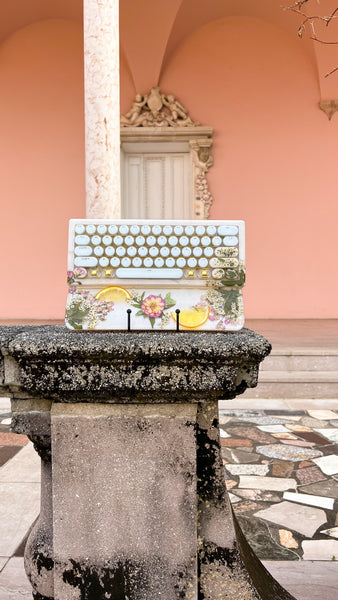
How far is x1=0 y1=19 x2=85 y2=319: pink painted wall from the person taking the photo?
290 inches

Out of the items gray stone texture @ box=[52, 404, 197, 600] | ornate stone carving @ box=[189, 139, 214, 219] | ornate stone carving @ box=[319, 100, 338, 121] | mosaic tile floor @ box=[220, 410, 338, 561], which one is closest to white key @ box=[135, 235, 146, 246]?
gray stone texture @ box=[52, 404, 197, 600]

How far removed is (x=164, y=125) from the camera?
7.22m

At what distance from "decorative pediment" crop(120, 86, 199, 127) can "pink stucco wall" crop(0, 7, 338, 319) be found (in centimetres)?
16

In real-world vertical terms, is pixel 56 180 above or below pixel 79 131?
below

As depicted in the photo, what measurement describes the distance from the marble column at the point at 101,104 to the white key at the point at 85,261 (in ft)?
8.81

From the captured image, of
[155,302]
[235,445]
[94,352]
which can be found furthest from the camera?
[235,445]

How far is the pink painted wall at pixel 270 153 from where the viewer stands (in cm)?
730

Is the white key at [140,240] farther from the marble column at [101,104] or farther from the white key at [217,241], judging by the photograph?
the marble column at [101,104]

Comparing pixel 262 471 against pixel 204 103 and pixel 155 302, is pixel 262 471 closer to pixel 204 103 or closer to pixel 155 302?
pixel 155 302

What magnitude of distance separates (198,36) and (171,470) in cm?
747

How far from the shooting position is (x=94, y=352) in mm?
951

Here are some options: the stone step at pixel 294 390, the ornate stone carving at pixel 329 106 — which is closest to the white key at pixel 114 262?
the stone step at pixel 294 390

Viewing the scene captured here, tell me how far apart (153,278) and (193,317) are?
0.42 feet

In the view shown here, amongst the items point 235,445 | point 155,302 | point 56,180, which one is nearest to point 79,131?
point 56,180
